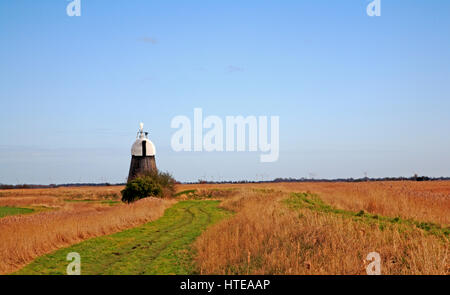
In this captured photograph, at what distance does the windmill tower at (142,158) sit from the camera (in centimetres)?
5188

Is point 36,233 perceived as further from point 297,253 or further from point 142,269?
point 297,253

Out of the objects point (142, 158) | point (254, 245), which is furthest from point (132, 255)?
point (142, 158)

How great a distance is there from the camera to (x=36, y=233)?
52.7 ft

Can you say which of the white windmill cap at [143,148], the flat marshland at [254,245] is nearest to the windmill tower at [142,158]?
the white windmill cap at [143,148]

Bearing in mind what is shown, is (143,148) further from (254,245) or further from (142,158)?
(254,245)

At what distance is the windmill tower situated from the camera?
5188 centimetres

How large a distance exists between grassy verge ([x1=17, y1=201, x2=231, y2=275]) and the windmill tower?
3110 centimetres

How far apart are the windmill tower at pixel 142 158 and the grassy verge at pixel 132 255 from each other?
31.1 m

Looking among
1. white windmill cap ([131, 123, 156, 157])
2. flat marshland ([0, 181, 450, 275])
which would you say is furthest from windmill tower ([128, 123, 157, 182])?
flat marshland ([0, 181, 450, 275])

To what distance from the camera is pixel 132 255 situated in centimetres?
1441

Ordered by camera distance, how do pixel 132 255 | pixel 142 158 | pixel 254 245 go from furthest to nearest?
pixel 142 158, pixel 132 255, pixel 254 245

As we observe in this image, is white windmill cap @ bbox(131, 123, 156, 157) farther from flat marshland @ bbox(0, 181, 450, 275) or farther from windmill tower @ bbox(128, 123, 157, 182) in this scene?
flat marshland @ bbox(0, 181, 450, 275)

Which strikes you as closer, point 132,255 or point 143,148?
point 132,255

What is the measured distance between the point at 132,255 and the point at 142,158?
1528 inches
